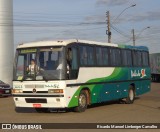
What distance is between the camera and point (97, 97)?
1981 centimetres

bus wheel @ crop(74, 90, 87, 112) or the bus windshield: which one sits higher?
the bus windshield

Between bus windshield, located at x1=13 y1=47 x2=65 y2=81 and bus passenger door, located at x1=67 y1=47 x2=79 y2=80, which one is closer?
bus windshield, located at x1=13 y1=47 x2=65 y2=81

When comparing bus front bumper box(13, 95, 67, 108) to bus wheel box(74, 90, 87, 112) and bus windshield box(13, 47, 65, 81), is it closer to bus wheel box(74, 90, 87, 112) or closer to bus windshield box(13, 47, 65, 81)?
bus windshield box(13, 47, 65, 81)

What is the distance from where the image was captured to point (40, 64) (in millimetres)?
17484

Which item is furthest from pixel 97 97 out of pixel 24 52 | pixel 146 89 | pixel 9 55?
pixel 9 55

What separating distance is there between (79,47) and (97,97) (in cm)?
269

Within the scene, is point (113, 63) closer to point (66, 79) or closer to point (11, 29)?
point (66, 79)

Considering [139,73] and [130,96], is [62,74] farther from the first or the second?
[139,73]

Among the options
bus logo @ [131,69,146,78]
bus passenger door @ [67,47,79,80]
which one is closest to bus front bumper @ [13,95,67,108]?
bus passenger door @ [67,47,79,80]

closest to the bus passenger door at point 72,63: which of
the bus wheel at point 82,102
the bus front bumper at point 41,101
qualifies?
the bus wheel at point 82,102

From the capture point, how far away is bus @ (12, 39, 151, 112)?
1714 cm

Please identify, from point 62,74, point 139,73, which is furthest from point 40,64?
point 139,73

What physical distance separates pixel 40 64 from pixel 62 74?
1.05m

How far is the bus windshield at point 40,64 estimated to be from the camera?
17.2 m
